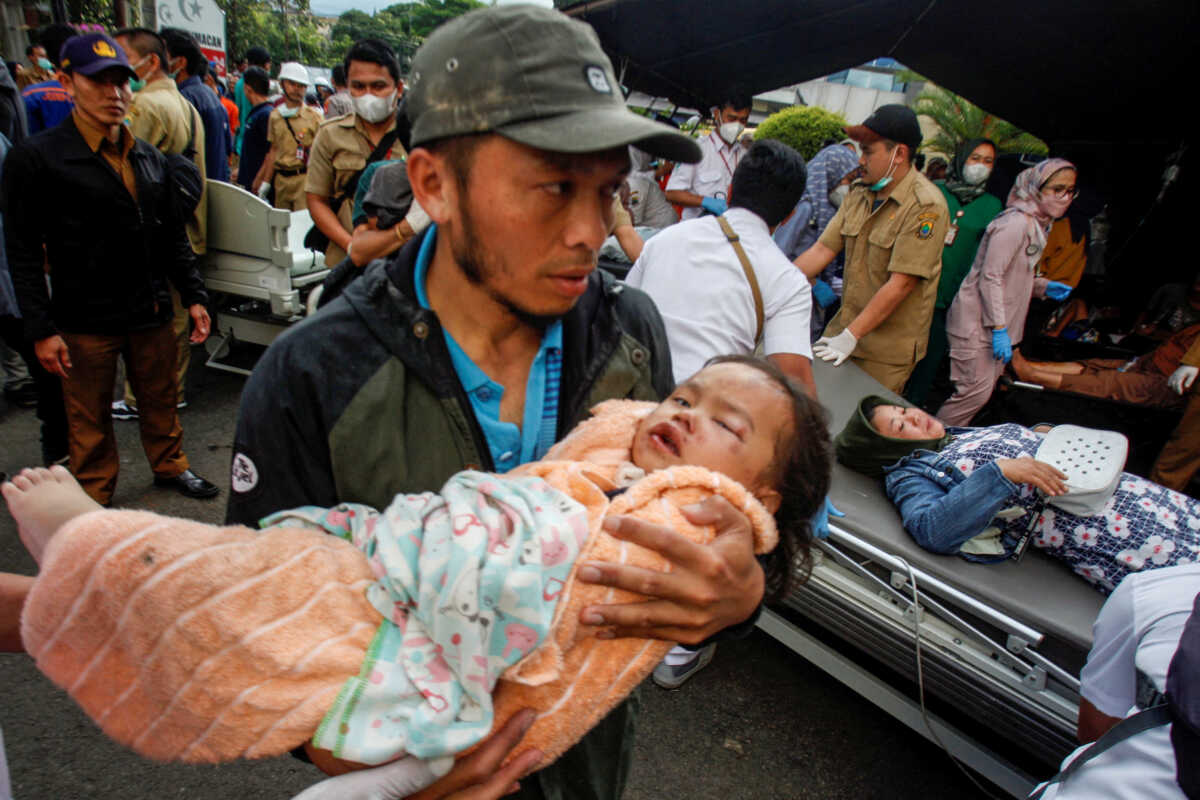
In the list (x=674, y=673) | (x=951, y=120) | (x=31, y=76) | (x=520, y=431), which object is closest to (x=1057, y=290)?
(x=674, y=673)

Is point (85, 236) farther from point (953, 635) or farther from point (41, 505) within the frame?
point (953, 635)

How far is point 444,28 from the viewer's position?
3.55 ft

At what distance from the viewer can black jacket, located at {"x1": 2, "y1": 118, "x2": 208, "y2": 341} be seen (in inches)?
118

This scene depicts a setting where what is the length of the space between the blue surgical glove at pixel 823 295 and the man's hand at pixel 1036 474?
9.72 ft

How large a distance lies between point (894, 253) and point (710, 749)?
324 centimetres

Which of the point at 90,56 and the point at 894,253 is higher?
the point at 90,56

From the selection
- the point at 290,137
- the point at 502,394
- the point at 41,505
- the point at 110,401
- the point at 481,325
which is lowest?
the point at 110,401

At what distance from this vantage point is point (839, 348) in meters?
4.33

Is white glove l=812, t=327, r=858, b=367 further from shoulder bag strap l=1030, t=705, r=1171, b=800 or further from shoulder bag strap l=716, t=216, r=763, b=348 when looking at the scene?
shoulder bag strap l=1030, t=705, r=1171, b=800

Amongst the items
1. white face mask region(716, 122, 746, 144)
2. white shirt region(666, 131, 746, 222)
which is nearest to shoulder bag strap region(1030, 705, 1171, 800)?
white shirt region(666, 131, 746, 222)

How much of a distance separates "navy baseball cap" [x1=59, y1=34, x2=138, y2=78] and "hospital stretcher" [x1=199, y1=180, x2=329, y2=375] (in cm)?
136

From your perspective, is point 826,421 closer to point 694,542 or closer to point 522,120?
point 694,542

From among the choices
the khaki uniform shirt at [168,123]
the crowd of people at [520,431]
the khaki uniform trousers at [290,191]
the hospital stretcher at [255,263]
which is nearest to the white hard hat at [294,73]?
the khaki uniform trousers at [290,191]

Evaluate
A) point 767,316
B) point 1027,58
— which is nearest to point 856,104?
point 1027,58
